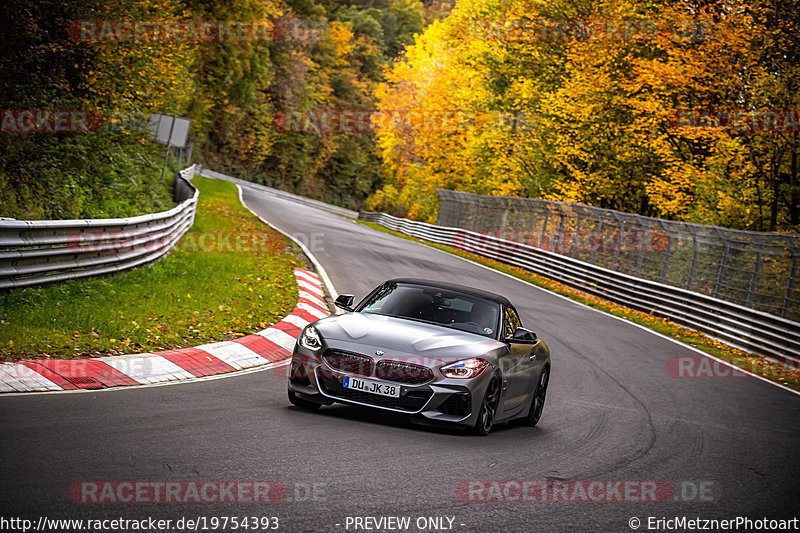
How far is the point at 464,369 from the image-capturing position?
7758 millimetres

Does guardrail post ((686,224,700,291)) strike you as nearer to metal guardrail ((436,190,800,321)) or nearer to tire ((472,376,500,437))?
metal guardrail ((436,190,800,321))

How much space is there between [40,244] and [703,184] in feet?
79.2

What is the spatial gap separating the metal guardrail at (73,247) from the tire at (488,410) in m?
5.51

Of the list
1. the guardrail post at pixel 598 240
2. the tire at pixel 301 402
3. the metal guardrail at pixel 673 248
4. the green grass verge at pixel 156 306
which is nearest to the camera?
the tire at pixel 301 402

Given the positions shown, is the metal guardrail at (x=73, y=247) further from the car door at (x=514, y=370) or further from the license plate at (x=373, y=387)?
the car door at (x=514, y=370)

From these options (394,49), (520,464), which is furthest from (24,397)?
(394,49)

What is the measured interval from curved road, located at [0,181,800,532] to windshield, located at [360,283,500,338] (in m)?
1.11

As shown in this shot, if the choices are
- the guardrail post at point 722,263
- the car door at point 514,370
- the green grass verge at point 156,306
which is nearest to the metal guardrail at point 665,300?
the guardrail post at point 722,263

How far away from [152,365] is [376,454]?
11.9 feet

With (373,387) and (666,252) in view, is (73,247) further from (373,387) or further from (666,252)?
(666,252)

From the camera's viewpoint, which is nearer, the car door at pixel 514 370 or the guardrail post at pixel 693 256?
the car door at pixel 514 370

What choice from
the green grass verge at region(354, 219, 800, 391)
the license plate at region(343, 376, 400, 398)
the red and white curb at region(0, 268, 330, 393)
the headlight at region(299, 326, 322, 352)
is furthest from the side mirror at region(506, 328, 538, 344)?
the green grass verge at region(354, 219, 800, 391)

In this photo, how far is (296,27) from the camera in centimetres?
8488

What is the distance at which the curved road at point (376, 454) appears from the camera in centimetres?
507
